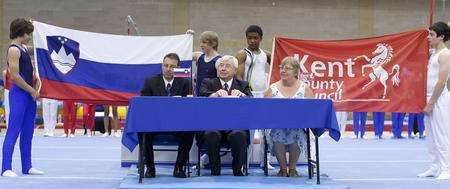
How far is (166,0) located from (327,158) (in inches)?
558

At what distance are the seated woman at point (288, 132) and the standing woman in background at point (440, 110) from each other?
1.35 meters

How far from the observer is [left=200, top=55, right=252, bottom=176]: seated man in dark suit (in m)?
6.21

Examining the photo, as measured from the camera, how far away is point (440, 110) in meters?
6.64

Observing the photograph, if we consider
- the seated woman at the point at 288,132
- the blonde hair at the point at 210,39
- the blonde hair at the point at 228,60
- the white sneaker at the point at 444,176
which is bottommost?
the white sneaker at the point at 444,176

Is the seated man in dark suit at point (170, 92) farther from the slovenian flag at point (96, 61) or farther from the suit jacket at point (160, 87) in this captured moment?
the slovenian flag at point (96, 61)

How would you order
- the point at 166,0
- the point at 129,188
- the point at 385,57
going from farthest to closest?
the point at 166,0 < the point at 385,57 < the point at 129,188

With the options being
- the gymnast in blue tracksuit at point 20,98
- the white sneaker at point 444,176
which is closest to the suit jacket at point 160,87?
the gymnast in blue tracksuit at point 20,98

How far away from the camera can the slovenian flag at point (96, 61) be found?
8.53m

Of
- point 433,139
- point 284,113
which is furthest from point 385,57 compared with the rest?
point 284,113

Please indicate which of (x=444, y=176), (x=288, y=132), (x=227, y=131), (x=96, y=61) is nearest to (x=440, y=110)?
(x=444, y=176)

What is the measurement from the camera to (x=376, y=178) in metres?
6.60

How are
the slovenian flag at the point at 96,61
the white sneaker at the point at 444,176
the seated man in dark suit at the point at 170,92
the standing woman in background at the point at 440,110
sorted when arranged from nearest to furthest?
the seated man in dark suit at the point at 170,92
the white sneaker at the point at 444,176
the standing woman in background at the point at 440,110
the slovenian flag at the point at 96,61

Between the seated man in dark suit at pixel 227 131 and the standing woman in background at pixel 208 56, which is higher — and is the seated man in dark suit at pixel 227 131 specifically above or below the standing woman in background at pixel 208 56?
below

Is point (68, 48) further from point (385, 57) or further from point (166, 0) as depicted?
point (166, 0)
